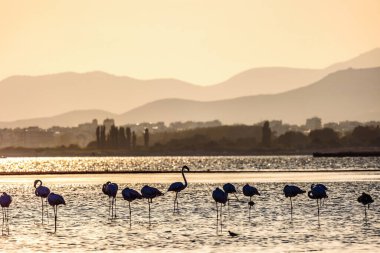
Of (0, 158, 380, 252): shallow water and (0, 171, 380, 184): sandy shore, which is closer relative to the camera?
(0, 158, 380, 252): shallow water

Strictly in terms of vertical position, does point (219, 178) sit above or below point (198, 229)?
above

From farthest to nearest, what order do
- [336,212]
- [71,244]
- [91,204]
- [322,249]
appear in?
[91,204] → [336,212] → [71,244] → [322,249]

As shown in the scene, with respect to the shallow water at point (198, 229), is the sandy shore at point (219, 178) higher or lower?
higher

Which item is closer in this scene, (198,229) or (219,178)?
(198,229)

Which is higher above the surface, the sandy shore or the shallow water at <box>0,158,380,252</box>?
the sandy shore

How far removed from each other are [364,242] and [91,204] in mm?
30217

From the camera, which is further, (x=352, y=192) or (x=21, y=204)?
(x=352, y=192)

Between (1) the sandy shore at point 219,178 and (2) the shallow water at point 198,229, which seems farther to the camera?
(1) the sandy shore at point 219,178

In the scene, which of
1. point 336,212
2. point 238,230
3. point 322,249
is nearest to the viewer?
point 322,249

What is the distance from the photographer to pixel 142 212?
182 feet

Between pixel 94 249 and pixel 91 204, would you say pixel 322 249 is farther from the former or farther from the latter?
pixel 91 204

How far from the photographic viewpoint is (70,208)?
60.4 meters

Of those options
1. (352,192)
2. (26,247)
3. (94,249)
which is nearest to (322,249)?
(94,249)

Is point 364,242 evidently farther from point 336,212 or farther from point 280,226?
point 336,212
